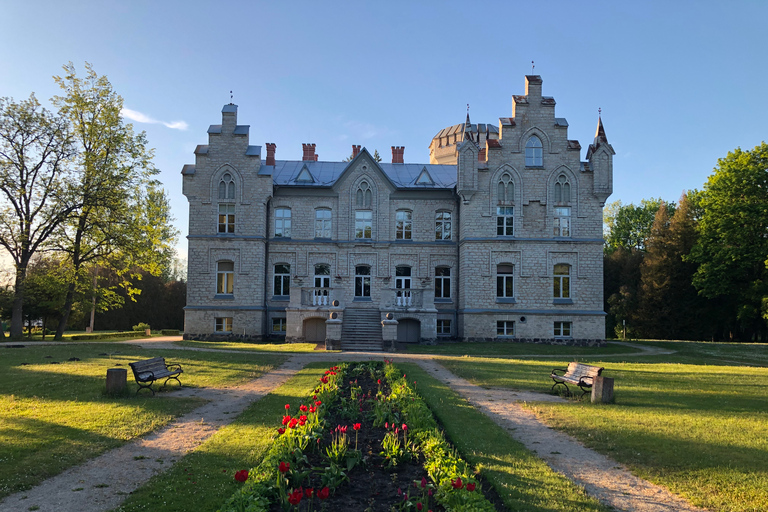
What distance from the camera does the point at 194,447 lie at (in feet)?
27.6

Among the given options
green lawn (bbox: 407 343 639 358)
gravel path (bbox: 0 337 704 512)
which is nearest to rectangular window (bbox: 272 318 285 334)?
green lawn (bbox: 407 343 639 358)

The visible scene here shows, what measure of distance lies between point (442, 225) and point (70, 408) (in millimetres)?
25237

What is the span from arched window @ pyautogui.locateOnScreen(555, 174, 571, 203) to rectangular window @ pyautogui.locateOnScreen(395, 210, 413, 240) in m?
8.96

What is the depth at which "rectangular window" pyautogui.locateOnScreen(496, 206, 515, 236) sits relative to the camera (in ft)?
105

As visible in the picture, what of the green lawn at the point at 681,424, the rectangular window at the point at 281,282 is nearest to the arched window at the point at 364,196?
the rectangular window at the point at 281,282

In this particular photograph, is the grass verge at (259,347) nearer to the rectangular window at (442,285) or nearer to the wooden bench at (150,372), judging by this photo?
the rectangular window at (442,285)

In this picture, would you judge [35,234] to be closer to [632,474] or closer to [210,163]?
[210,163]

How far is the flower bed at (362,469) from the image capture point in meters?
5.55

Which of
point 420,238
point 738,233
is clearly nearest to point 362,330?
point 420,238

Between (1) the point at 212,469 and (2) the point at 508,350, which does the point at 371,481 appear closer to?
(1) the point at 212,469

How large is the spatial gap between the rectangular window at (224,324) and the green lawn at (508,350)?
11254 mm

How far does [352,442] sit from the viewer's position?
8.50 metres

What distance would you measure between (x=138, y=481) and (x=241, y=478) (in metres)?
2.58

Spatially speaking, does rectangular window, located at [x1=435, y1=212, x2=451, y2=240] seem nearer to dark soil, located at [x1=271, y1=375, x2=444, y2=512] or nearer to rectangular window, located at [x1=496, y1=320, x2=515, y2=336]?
rectangular window, located at [x1=496, y1=320, x2=515, y2=336]
